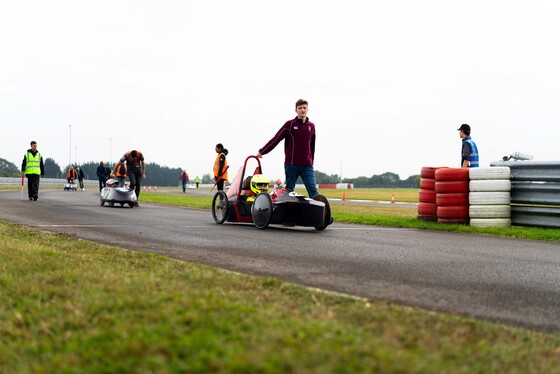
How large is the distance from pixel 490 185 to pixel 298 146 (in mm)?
3561

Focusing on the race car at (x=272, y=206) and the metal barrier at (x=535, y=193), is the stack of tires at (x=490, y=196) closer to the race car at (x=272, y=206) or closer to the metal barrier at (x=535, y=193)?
the metal barrier at (x=535, y=193)

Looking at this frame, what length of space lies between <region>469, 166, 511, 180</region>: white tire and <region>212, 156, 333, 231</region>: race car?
291cm

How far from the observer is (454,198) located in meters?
12.6

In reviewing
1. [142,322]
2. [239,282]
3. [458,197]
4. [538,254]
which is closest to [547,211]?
[458,197]

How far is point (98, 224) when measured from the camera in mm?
12109

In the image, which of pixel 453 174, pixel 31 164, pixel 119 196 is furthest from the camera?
pixel 31 164

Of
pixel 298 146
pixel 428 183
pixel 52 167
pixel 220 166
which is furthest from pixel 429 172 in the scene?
pixel 52 167

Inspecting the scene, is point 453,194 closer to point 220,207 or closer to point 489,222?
point 489,222

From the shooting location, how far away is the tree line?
122 m

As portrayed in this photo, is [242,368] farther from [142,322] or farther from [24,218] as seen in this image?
[24,218]

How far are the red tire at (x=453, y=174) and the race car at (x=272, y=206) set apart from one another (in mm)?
2553

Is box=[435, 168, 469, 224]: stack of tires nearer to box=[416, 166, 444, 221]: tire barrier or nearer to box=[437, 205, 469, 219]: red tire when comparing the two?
box=[437, 205, 469, 219]: red tire

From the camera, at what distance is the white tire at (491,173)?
12.1 metres

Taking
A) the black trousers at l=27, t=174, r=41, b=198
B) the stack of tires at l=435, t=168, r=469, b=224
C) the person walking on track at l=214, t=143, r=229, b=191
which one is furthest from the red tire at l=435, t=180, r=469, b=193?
the black trousers at l=27, t=174, r=41, b=198
